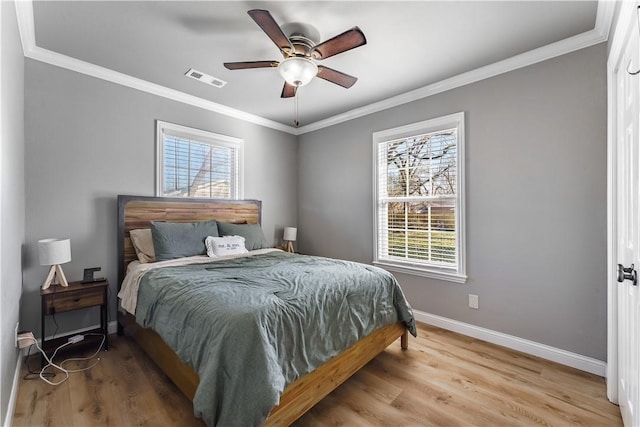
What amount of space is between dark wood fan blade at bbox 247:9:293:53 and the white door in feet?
6.03

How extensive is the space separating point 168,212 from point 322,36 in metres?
2.43

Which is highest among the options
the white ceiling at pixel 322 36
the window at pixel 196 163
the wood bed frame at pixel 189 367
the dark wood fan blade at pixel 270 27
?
the white ceiling at pixel 322 36

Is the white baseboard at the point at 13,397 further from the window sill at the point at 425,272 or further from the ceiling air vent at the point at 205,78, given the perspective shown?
the window sill at the point at 425,272

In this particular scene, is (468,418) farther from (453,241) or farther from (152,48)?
(152,48)

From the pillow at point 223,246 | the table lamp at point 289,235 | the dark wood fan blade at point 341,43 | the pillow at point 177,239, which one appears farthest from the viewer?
the table lamp at point 289,235

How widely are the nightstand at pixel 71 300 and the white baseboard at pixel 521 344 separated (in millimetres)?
3139

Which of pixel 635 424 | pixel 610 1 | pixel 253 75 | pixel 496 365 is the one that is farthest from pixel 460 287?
pixel 253 75

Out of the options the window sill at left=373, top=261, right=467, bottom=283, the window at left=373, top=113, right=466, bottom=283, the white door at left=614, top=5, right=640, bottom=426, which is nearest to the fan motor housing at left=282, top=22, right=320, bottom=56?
the window at left=373, top=113, right=466, bottom=283

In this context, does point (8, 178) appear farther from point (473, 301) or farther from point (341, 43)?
point (473, 301)

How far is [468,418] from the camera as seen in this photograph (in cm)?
171

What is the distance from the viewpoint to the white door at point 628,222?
135 cm

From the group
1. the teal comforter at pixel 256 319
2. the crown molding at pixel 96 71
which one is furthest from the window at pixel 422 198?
the crown molding at pixel 96 71

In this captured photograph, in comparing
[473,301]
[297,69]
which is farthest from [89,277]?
[473,301]

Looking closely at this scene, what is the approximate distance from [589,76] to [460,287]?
6.75 ft
